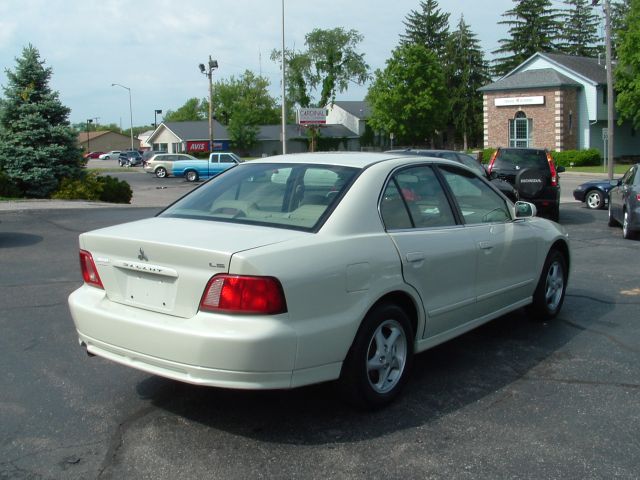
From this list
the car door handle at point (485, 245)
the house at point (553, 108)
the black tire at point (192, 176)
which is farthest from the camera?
the house at point (553, 108)

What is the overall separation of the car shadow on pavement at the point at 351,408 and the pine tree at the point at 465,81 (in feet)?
239

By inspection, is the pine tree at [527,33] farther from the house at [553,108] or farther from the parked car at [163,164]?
the parked car at [163,164]

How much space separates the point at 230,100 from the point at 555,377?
10197 cm

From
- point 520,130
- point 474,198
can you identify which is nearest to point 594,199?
point 474,198

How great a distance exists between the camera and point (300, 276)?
3924mm

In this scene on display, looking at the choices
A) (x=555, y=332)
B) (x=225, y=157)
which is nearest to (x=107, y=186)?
(x=555, y=332)

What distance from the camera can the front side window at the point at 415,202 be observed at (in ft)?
15.7

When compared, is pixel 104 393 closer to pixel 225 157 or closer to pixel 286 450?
pixel 286 450

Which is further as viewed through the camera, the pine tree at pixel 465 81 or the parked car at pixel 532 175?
the pine tree at pixel 465 81

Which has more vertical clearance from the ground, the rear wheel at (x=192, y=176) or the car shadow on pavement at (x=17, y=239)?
the rear wheel at (x=192, y=176)

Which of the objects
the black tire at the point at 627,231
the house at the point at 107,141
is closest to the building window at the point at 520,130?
the black tire at the point at 627,231

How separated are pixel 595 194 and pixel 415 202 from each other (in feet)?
50.2

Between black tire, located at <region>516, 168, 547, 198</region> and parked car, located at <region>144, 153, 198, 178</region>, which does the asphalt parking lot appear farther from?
parked car, located at <region>144, 153, 198, 178</region>

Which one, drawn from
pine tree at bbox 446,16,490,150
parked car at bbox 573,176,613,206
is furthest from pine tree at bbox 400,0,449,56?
parked car at bbox 573,176,613,206
